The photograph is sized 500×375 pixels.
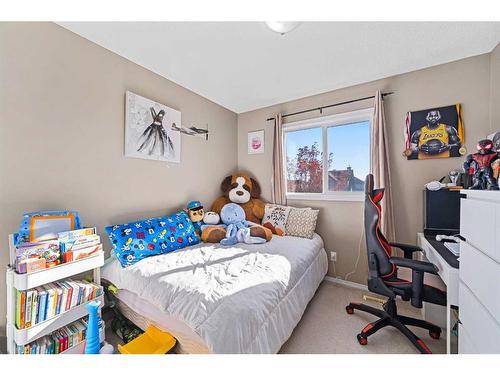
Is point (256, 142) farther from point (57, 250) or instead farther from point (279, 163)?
point (57, 250)

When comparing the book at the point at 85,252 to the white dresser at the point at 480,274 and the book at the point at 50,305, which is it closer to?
the book at the point at 50,305

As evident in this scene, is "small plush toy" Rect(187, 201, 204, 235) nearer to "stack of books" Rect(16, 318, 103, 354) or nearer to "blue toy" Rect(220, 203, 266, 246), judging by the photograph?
"blue toy" Rect(220, 203, 266, 246)

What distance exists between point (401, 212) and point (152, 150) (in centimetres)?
277

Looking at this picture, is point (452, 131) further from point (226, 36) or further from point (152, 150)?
point (152, 150)

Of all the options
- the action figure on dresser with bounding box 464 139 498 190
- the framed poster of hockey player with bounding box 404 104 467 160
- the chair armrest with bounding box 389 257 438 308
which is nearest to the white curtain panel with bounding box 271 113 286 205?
the framed poster of hockey player with bounding box 404 104 467 160

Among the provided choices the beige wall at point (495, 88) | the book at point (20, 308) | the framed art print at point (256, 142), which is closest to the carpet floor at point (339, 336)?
the book at point (20, 308)

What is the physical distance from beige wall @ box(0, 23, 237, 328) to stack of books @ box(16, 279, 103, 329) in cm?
37

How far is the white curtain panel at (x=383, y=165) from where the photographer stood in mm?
2094

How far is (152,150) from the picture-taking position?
207cm

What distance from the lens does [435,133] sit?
1.95 meters

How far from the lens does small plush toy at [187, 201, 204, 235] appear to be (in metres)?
2.32

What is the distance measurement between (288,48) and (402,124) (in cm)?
147

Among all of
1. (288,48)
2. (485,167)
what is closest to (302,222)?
(485,167)

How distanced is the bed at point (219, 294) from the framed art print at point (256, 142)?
5.44 ft
